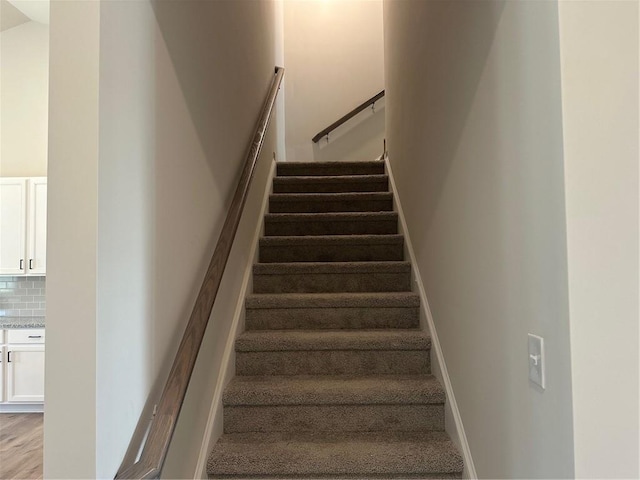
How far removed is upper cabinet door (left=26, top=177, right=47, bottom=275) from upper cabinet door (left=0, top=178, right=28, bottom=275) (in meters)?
0.06

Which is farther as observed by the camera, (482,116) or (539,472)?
(482,116)

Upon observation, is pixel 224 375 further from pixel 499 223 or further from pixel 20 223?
pixel 20 223

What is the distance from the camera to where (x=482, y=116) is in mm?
1322

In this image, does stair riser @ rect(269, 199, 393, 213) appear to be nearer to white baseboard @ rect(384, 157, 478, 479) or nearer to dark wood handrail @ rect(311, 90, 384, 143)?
white baseboard @ rect(384, 157, 478, 479)

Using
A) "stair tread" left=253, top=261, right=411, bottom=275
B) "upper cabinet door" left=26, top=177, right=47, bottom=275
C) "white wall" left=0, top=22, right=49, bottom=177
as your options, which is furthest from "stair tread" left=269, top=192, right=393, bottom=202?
"white wall" left=0, top=22, right=49, bottom=177

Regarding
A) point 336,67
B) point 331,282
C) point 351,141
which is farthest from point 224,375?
point 336,67

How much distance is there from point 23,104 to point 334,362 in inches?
158

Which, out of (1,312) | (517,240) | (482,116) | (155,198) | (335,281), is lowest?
(1,312)

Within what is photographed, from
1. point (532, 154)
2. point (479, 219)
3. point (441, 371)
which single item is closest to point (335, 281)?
point (441, 371)

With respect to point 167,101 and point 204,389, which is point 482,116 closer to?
point 167,101

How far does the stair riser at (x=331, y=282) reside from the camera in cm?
260

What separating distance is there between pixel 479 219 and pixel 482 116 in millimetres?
327

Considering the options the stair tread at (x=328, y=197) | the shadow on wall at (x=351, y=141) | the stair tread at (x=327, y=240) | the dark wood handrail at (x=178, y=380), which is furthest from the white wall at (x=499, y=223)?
the shadow on wall at (x=351, y=141)

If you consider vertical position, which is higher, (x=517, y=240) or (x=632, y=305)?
(x=517, y=240)
